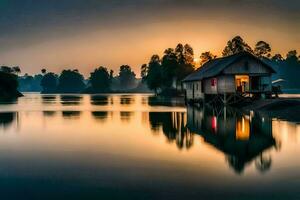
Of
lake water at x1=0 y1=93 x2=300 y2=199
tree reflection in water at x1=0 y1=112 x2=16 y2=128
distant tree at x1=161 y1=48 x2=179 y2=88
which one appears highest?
distant tree at x1=161 y1=48 x2=179 y2=88

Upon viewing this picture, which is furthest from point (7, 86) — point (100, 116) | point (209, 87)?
point (100, 116)

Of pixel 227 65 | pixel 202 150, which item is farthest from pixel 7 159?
pixel 227 65

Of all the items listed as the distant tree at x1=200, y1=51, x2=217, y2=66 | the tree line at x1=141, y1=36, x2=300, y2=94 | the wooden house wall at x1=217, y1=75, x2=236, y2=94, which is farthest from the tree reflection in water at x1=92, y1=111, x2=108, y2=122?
the distant tree at x1=200, y1=51, x2=217, y2=66

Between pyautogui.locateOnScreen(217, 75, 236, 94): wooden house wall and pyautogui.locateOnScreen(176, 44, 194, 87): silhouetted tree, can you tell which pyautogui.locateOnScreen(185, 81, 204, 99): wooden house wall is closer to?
pyautogui.locateOnScreen(217, 75, 236, 94): wooden house wall

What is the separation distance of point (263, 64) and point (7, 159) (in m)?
45.2

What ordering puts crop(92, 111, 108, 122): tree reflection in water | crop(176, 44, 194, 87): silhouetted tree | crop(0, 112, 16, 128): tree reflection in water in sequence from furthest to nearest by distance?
A: crop(176, 44, 194, 87): silhouetted tree
crop(92, 111, 108, 122): tree reflection in water
crop(0, 112, 16, 128): tree reflection in water

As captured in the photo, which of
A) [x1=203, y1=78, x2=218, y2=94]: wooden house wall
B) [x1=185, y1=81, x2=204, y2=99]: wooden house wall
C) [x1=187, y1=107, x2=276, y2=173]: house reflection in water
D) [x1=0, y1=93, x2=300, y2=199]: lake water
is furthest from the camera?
[x1=185, y1=81, x2=204, y2=99]: wooden house wall

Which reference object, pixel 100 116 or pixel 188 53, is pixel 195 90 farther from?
pixel 188 53

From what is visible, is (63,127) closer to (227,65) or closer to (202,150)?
(202,150)

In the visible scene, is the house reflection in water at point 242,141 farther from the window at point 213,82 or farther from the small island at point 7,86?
Result: the small island at point 7,86

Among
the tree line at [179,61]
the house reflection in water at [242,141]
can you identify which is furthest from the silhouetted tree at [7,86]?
the house reflection in water at [242,141]

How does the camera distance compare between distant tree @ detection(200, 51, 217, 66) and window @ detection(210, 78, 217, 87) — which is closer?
window @ detection(210, 78, 217, 87)

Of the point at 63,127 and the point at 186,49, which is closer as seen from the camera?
the point at 63,127

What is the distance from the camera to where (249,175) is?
43.4 feet
